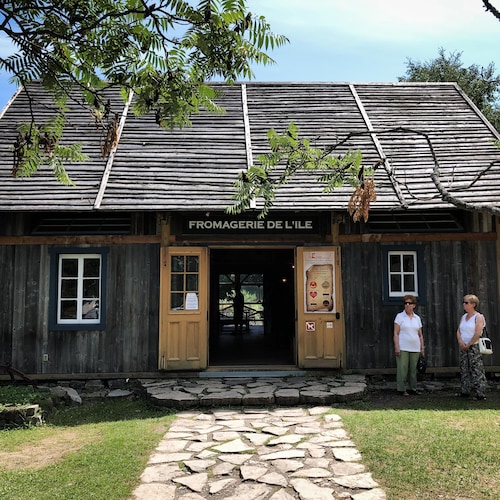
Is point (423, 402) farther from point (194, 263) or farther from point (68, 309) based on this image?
point (68, 309)

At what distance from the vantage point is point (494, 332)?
9.38 metres

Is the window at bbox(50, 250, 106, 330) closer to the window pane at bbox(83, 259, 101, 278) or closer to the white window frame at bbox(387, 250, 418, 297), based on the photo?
the window pane at bbox(83, 259, 101, 278)

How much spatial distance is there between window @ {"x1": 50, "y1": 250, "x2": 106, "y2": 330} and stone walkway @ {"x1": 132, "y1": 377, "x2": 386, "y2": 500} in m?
1.92

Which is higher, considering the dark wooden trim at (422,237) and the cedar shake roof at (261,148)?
the cedar shake roof at (261,148)

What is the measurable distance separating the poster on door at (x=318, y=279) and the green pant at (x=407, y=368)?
1.78 metres

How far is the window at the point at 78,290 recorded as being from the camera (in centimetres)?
919

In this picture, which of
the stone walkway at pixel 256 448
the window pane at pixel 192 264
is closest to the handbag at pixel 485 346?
the stone walkway at pixel 256 448

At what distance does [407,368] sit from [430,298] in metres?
1.70

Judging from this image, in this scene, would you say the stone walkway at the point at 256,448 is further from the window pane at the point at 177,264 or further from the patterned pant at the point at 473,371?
the window pane at the point at 177,264

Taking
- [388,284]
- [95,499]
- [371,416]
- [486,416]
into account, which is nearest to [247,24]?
[95,499]

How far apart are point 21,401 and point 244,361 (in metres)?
5.05

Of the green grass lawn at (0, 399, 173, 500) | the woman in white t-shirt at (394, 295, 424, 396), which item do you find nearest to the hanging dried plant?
the green grass lawn at (0, 399, 173, 500)

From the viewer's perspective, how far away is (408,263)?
961 centimetres

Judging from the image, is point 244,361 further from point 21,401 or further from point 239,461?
point 239,461
